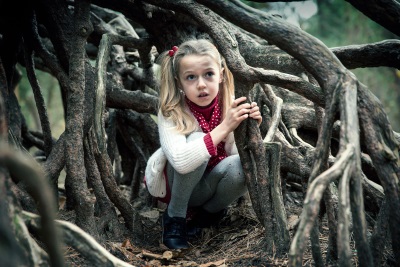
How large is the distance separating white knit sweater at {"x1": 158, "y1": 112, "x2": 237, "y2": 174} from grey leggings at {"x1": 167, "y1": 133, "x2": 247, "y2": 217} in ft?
0.45

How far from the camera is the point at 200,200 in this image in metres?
3.01

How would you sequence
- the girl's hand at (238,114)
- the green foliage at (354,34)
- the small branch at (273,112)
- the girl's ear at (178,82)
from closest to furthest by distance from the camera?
1. the girl's hand at (238,114)
2. the small branch at (273,112)
3. the girl's ear at (178,82)
4. the green foliage at (354,34)

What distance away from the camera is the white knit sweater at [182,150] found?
255 centimetres

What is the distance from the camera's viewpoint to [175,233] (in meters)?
2.88

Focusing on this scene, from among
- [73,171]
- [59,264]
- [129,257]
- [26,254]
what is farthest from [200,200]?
[59,264]

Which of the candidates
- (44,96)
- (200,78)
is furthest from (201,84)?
(44,96)

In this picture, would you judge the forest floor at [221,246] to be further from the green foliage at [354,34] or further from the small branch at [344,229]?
the green foliage at [354,34]

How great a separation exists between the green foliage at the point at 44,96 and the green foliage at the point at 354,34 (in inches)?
199

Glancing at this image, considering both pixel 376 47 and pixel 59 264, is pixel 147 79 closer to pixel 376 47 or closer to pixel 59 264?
pixel 376 47

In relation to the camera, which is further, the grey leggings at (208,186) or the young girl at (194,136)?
the grey leggings at (208,186)

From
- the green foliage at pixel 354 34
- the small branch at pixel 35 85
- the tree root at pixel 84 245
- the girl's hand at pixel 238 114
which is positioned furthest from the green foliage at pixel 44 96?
the tree root at pixel 84 245

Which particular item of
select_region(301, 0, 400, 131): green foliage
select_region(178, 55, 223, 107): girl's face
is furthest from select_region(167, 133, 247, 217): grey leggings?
select_region(301, 0, 400, 131): green foliage

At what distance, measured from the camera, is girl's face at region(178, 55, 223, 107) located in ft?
8.95

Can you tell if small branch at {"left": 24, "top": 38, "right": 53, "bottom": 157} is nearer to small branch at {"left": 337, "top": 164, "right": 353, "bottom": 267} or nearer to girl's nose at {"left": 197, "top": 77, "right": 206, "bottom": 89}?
girl's nose at {"left": 197, "top": 77, "right": 206, "bottom": 89}
